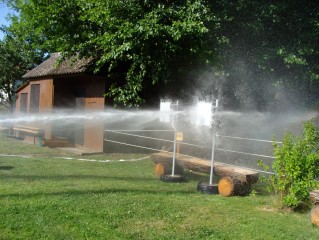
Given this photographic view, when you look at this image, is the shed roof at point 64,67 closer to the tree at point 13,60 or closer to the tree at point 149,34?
the tree at point 149,34

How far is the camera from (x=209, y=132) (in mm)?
15227

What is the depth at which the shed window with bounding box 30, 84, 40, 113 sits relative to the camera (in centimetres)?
2097

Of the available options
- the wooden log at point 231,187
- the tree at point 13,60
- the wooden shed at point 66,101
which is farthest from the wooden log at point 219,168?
the tree at point 13,60

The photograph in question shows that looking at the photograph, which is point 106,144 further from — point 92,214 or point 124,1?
point 92,214

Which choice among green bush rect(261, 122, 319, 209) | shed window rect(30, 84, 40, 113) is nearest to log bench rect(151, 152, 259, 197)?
green bush rect(261, 122, 319, 209)

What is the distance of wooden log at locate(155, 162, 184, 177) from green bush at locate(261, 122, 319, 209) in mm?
3644

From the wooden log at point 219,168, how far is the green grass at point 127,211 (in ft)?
1.51

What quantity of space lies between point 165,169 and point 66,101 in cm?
1001

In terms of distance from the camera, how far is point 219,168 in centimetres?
948

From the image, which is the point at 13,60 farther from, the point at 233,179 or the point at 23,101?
the point at 233,179

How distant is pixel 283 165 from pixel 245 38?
591cm

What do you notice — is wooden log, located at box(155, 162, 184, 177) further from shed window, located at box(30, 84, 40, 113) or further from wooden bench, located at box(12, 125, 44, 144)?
shed window, located at box(30, 84, 40, 113)

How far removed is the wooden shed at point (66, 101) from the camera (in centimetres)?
1662

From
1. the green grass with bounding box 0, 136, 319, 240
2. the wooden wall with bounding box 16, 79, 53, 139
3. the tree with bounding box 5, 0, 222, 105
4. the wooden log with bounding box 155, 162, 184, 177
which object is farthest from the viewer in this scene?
the wooden wall with bounding box 16, 79, 53, 139
